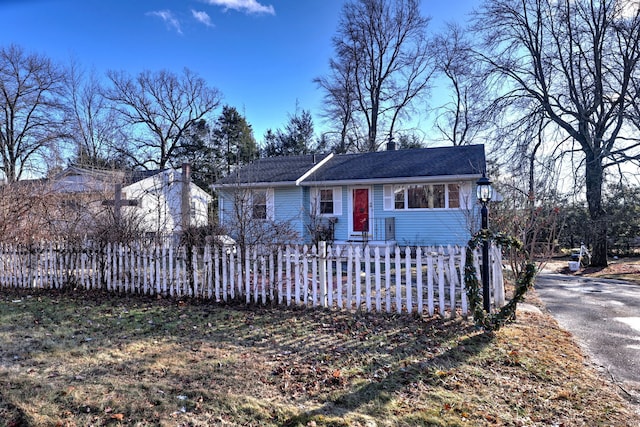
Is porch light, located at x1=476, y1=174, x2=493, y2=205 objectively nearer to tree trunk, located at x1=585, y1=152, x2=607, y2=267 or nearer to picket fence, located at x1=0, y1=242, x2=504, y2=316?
picket fence, located at x1=0, y1=242, x2=504, y2=316

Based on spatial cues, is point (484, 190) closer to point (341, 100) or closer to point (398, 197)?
point (398, 197)

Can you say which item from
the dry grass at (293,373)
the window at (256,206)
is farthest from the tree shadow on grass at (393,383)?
the window at (256,206)

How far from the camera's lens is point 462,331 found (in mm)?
4953

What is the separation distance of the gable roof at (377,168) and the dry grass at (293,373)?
8.53 meters

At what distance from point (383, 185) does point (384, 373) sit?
11.7 m

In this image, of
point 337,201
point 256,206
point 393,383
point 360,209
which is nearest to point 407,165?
point 360,209

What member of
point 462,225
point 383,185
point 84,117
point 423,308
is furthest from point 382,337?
point 84,117

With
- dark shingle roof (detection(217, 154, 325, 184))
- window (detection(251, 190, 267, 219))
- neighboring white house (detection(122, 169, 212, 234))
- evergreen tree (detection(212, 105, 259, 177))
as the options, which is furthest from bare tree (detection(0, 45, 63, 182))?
window (detection(251, 190, 267, 219))

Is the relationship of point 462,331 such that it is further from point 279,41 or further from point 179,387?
point 279,41

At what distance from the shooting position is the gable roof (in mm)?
13836

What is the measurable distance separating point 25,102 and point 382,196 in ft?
82.7

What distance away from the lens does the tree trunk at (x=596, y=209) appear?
16.0m

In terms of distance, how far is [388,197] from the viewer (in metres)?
14.8

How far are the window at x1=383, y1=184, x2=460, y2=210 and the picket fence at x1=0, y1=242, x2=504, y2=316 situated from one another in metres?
7.15
